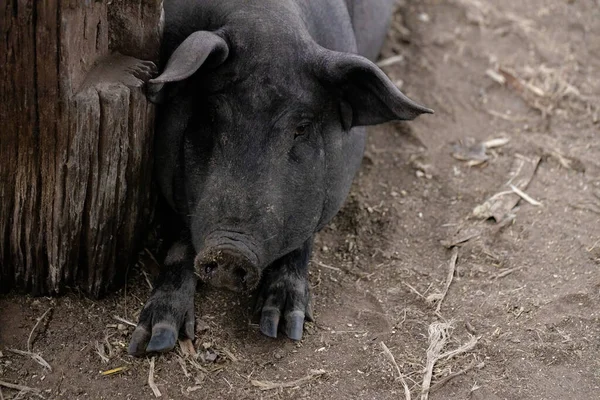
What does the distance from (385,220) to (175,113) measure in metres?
1.46

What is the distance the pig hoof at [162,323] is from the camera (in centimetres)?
371

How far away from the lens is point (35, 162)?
353 centimetres

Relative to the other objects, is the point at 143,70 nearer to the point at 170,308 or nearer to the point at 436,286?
the point at 170,308

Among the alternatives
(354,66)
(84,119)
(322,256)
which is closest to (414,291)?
(322,256)

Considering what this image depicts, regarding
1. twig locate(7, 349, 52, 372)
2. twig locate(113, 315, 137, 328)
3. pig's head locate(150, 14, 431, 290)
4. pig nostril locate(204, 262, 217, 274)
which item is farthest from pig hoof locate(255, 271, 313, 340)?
twig locate(7, 349, 52, 372)

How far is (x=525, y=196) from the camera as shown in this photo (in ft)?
16.3

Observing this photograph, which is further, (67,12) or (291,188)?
(291,188)

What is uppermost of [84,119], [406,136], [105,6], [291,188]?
[105,6]

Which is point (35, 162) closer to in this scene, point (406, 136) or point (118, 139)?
point (118, 139)

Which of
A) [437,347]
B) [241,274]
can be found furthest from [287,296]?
[437,347]

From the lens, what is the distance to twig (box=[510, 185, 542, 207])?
4.91 meters

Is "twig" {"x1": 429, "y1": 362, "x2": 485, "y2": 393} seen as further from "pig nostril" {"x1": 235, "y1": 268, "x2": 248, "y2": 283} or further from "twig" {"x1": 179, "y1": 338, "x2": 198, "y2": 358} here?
"twig" {"x1": 179, "y1": 338, "x2": 198, "y2": 358}

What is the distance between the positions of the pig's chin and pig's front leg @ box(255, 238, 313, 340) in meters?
0.37

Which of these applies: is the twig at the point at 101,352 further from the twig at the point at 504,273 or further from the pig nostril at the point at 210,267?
the twig at the point at 504,273
